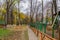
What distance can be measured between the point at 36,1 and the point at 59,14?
180ft

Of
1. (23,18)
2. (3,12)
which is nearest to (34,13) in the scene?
(3,12)

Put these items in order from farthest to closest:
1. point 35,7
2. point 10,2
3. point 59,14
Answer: point 35,7
point 10,2
point 59,14

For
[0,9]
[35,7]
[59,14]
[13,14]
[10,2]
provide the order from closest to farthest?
[59,14] → [10,2] → [35,7] → [0,9] → [13,14]

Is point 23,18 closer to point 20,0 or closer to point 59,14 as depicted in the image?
point 20,0

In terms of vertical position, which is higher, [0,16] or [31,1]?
[31,1]

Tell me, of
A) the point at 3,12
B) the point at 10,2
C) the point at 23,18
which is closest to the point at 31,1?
the point at 10,2

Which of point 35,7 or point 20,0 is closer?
point 20,0

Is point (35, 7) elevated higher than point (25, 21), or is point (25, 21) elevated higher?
point (35, 7)

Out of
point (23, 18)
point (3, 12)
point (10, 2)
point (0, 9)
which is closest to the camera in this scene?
point (10, 2)

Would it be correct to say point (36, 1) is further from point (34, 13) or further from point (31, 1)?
point (34, 13)

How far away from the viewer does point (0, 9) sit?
76.2 meters

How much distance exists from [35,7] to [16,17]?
20.7 metres

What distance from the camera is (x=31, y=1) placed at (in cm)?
6712

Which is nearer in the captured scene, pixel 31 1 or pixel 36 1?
pixel 36 1
